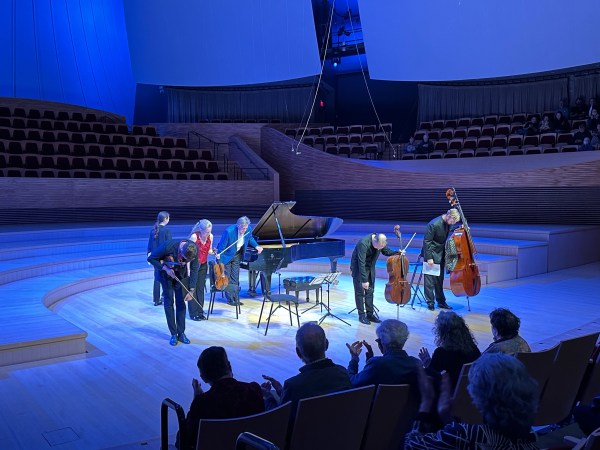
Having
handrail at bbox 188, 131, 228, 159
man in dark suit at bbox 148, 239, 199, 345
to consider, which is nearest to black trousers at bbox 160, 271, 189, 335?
man in dark suit at bbox 148, 239, 199, 345

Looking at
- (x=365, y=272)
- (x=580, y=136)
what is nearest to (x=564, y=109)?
(x=580, y=136)

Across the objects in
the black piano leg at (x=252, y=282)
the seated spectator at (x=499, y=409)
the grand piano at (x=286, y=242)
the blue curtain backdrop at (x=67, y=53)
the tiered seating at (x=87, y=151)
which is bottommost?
the black piano leg at (x=252, y=282)

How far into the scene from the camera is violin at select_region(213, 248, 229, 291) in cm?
682

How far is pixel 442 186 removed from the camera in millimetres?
12508

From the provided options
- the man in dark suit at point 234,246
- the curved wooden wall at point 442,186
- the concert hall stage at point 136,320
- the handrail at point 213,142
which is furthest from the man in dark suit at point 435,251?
the handrail at point 213,142

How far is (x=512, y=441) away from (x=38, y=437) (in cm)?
275

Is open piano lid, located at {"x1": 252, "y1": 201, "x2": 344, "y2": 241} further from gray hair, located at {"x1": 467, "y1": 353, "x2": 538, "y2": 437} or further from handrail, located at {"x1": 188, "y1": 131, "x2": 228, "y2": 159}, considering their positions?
handrail, located at {"x1": 188, "y1": 131, "x2": 228, "y2": 159}

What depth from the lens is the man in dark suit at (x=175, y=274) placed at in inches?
218

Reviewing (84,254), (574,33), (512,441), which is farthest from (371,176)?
(512,441)

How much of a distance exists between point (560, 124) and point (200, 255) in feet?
33.4

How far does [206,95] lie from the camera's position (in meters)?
19.3

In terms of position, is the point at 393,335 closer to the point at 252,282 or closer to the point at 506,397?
the point at 506,397

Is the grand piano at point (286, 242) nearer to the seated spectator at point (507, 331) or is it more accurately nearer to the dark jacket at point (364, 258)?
the dark jacket at point (364, 258)

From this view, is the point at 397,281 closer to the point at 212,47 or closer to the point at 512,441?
the point at 512,441
